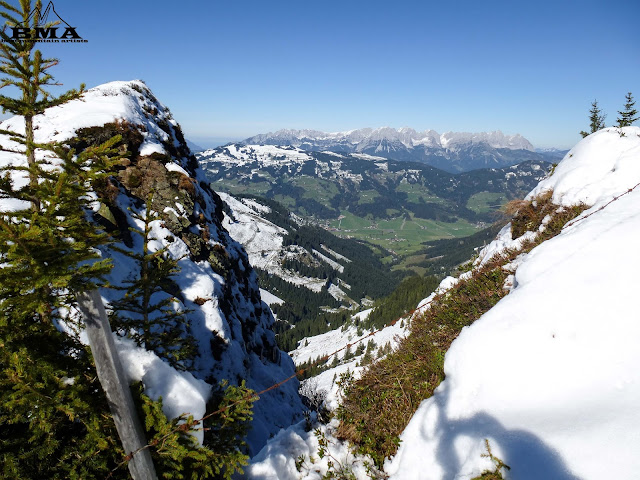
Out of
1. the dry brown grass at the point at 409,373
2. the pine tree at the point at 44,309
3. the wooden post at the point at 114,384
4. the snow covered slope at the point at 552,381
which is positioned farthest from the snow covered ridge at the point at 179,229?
the snow covered slope at the point at 552,381

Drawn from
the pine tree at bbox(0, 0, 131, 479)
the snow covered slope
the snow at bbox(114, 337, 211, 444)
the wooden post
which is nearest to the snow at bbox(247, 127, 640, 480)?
the snow covered slope

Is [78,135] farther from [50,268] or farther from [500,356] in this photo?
[500,356]

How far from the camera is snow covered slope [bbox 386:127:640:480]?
5.27 metres

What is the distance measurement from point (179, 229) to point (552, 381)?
29.7m

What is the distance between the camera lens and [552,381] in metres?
6.37

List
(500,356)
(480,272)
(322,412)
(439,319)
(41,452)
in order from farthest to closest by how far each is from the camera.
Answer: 1. (480,272)
2. (439,319)
3. (322,412)
4. (500,356)
5. (41,452)

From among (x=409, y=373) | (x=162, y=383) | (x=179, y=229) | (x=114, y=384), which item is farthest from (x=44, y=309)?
(x=179, y=229)

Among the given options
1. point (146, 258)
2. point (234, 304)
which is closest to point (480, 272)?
point (146, 258)

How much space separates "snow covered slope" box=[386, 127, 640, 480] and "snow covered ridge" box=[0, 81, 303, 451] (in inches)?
681

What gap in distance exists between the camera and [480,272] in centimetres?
1533

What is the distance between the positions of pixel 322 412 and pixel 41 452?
832cm

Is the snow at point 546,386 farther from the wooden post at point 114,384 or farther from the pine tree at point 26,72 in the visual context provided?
the pine tree at point 26,72

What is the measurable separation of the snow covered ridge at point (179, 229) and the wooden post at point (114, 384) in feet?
41.3

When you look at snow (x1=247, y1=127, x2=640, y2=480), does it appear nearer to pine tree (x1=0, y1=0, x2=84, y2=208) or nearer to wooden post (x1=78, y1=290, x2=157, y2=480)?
wooden post (x1=78, y1=290, x2=157, y2=480)
